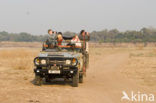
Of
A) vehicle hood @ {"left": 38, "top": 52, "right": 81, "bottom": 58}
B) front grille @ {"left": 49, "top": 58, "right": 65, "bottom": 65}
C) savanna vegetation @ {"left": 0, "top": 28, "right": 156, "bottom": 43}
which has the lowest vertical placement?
savanna vegetation @ {"left": 0, "top": 28, "right": 156, "bottom": 43}

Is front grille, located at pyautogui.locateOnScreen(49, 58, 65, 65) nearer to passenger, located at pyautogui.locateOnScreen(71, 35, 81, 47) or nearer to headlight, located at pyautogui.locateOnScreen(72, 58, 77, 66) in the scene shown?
headlight, located at pyautogui.locateOnScreen(72, 58, 77, 66)

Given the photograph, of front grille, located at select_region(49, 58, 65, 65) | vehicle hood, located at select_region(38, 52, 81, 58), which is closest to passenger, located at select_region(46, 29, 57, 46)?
vehicle hood, located at select_region(38, 52, 81, 58)

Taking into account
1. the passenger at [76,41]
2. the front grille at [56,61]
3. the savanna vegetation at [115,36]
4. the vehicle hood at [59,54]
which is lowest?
the savanna vegetation at [115,36]

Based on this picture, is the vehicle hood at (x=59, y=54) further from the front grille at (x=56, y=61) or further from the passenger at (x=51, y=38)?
the passenger at (x=51, y=38)

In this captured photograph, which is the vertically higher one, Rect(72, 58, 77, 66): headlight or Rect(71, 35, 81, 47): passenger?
Rect(71, 35, 81, 47): passenger

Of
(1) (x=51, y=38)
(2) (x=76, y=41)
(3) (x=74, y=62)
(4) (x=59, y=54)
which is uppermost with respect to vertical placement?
(1) (x=51, y=38)

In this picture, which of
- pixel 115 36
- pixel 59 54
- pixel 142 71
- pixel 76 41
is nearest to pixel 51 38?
pixel 76 41

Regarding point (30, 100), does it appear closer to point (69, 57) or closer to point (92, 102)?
point (92, 102)

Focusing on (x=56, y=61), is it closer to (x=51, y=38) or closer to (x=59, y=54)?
(x=59, y=54)

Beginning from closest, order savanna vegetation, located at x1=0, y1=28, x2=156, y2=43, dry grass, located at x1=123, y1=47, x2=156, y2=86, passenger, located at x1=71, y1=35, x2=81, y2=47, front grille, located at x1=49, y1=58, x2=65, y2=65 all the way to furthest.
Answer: front grille, located at x1=49, y1=58, x2=65, y2=65 → passenger, located at x1=71, y1=35, x2=81, y2=47 → dry grass, located at x1=123, y1=47, x2=156, y2=86 → savanna vegetation, located at x1=0, y1=28, x2=156, y2=43

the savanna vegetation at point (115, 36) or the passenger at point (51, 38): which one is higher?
the passenger at point (51, 38)

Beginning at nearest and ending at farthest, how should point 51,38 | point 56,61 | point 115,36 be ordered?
1. point 56,61
2. point 51,38
3. point 115,36

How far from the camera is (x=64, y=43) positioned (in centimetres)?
1218

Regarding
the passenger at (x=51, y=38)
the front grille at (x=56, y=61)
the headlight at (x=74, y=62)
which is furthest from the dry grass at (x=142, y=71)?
the passenger at (x=51, y=38)
